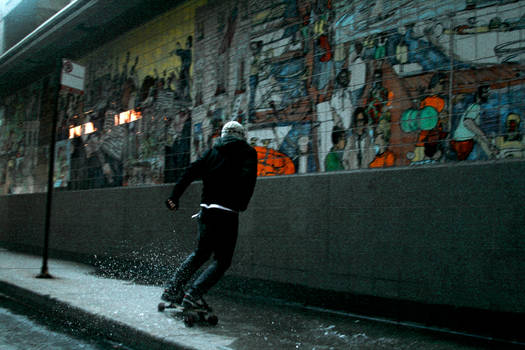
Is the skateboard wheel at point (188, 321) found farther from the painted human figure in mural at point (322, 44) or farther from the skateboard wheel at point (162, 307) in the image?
the painted human figure in mural at point (322, 44)

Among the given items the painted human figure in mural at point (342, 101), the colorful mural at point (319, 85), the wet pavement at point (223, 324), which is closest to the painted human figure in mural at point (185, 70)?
the colorful mural at point (319, 85)

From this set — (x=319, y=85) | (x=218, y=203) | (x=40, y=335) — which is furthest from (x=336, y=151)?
(x=40, y=335)

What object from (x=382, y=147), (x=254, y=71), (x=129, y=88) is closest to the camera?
(x=382, y=147)

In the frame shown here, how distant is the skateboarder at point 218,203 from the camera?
14.4 feet

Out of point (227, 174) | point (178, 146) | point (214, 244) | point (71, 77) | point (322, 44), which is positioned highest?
point (322, 44)

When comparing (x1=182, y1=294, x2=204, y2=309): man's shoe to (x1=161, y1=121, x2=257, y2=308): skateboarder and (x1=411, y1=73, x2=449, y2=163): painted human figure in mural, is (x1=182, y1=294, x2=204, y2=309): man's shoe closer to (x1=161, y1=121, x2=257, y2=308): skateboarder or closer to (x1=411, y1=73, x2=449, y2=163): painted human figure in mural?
(x1=161, y1=121, x2=257, y2=308): skateboarder

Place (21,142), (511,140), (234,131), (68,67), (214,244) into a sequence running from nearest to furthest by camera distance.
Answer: (511,140) → (214,244) → (234,131) → (68,67) → (21,142)

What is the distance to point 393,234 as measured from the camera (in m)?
4.81

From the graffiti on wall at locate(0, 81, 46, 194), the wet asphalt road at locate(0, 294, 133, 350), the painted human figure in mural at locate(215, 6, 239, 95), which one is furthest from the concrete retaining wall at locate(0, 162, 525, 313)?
the graffiti on wall at locate(0, 81, 46, 194)

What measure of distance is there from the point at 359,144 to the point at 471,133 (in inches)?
52.1

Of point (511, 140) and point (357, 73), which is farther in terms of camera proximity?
point (357, 73)

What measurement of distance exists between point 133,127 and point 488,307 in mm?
7616

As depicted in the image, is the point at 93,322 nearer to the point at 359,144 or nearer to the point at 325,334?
the point at 325,334

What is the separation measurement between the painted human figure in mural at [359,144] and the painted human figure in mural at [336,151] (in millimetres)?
72
